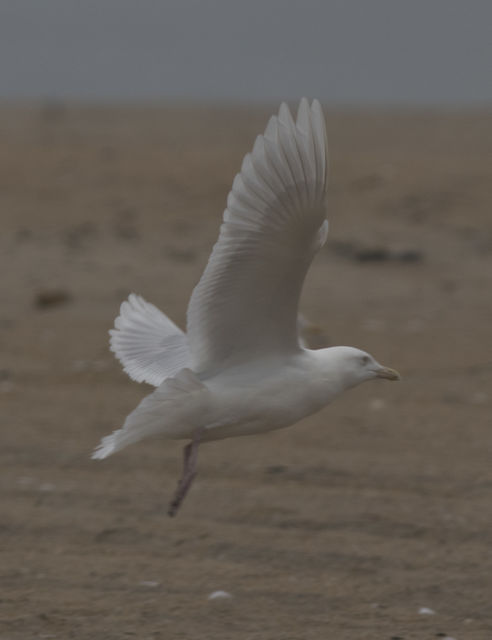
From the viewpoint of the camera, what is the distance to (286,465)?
305 inches

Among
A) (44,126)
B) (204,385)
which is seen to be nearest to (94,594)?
(204,385)

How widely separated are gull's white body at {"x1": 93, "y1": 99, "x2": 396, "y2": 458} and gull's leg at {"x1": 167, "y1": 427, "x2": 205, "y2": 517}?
0.04 metres

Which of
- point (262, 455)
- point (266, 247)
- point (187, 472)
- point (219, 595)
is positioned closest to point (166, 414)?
point (187, 472)

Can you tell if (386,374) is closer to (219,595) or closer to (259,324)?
(259,324)

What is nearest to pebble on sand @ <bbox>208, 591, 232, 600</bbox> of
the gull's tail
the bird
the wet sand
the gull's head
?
the wet sand

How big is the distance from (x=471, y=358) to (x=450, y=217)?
16.5ft

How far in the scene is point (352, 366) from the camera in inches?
210

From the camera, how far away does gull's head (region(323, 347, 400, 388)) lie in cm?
528

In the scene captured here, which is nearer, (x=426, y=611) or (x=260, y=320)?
(x=260, y=320)

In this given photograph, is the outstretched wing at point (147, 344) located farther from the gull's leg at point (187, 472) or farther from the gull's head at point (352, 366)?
the gull's head at point (352, 366)

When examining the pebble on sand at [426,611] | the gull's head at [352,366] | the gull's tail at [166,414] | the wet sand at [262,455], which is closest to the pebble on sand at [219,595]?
the wet sand at [262,455]

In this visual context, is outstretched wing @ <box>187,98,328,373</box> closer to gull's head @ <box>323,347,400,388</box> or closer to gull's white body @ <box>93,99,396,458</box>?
gull's white body @ <box>93,99,396,458</box>

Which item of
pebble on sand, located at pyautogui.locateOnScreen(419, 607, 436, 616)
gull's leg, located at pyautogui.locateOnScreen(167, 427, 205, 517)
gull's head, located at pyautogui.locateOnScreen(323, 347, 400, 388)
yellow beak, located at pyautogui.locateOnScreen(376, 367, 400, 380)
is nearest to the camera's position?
gull's leg, located at pyautogui.locateOnScreen(167, 427, 205, 517)

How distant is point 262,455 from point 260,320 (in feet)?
9.94
